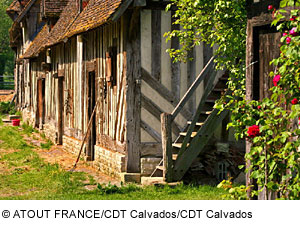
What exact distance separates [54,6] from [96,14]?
8.20 meters

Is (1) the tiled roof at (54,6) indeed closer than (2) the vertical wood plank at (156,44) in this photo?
No

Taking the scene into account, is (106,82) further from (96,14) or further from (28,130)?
(28,130)

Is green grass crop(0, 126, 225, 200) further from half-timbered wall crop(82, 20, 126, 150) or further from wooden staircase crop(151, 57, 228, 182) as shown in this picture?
→ half-timbered wall crop(82, 20, 126, 150)

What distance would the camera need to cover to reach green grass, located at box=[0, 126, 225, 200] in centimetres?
923

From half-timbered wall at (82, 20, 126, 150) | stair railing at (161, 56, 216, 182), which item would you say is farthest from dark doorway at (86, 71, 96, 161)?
stair railing at (161, 56, 216, 182)

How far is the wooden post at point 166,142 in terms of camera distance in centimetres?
1013

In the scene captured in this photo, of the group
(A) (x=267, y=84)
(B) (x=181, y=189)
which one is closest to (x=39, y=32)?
(B) (x=181, y=189)

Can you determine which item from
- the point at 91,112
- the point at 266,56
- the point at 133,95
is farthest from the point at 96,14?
the point at 266,56

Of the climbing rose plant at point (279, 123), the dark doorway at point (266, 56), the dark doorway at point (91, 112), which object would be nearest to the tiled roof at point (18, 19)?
the dark doorway at point (91, 112)

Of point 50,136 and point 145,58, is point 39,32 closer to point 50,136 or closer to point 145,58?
point 50,136

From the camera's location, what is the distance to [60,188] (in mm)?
A: 10078

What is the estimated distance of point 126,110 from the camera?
1078 centimetres

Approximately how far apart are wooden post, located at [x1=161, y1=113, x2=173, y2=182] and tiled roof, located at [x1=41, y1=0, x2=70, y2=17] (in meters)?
11.0

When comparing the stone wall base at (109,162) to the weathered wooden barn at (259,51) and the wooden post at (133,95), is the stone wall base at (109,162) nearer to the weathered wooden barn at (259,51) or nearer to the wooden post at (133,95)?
the wooden post at (133,95)
